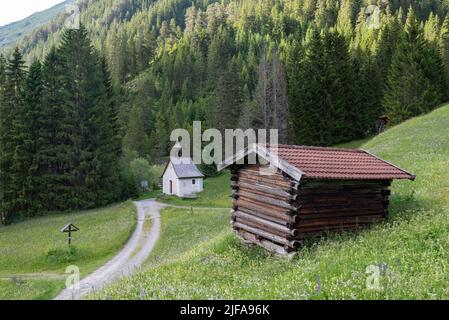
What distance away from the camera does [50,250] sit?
1179 inches

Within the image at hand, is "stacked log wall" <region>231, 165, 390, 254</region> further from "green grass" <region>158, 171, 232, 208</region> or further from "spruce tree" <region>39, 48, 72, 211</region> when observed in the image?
"spruce tree" <region>39, 48, 72, 211</region>

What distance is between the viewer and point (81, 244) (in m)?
32.0

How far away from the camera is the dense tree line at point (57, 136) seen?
171ft

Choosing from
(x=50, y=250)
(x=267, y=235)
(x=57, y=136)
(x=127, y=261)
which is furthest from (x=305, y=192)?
(x=57, y=136)

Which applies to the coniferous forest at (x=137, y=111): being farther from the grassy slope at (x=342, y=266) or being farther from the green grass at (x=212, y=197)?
the grassy slope at (x=342, y=266)

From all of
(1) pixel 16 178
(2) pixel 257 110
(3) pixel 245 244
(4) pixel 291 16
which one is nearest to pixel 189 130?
(2) pixel 257 110

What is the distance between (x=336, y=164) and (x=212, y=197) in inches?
1543

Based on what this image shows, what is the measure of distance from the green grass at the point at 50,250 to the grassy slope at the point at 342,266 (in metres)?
10.5

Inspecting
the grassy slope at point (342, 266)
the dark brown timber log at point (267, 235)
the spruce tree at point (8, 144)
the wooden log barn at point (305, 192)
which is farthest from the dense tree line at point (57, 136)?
the wooden log barn at point (305, 192)
